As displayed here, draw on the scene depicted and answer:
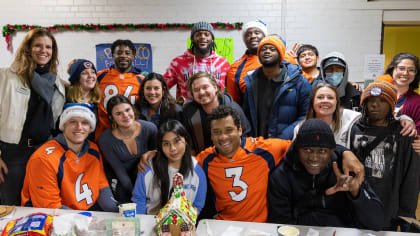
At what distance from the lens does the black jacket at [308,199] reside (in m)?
2.02

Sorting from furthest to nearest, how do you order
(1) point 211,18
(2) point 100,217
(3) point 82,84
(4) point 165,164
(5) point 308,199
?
(1) point 211,18 → (3) point 82,84 → (4) point 165,164 → (5) point 308,199 → (2) point 100,217

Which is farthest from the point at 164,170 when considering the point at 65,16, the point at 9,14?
the point at 9,14

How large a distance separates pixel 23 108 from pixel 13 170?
56cm

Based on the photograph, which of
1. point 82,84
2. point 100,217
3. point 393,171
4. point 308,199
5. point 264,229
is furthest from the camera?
point 82,84

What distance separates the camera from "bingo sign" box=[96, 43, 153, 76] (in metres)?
5.39

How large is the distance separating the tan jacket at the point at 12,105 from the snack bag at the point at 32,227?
1.30 metres

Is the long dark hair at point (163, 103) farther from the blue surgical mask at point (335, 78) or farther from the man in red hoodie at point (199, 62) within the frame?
the blue surgical mask at point (335, 78)

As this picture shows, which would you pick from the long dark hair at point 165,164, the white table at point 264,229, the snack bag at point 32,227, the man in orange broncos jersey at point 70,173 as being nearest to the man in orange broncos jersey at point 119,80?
the man in orange broncos jersey at point 70,173

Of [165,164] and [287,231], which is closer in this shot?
[287,231]

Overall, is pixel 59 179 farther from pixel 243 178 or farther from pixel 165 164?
pixel 243 178

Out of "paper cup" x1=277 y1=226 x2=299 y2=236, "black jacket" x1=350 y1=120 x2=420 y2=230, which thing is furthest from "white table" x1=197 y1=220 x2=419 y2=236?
"black jacket" x1=350 y1=120 x2=420 y2=230

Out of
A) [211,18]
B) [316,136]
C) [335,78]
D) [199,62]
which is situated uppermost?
A: [211,18]

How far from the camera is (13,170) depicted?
8.46 feet

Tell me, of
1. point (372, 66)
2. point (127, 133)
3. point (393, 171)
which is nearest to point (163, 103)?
point (127, 133)
